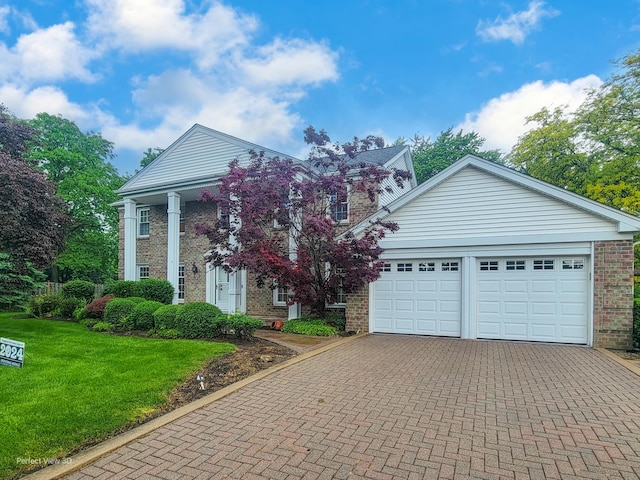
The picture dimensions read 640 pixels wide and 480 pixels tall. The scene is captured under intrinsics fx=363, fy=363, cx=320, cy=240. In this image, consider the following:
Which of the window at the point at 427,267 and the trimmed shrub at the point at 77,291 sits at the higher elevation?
the window at the point at 427,267

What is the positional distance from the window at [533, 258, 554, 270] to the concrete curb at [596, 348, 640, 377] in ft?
6.96

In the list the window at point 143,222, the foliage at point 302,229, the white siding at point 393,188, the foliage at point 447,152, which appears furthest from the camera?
the foliage at point 447,152

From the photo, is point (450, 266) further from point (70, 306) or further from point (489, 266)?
point (70, 306)

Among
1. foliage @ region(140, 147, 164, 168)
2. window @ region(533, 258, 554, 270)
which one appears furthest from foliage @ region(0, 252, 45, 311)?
foliage @ region(140, 147, 164, 168)

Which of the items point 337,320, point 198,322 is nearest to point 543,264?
point 337,320

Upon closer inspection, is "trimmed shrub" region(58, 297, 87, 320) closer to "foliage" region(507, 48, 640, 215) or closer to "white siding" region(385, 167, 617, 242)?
"white siding" region(385, 167, 617, 242)

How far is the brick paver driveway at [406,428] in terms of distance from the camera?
309 centimetres

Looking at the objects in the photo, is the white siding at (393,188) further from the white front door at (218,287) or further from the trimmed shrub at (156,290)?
the trimmed shrub at (156,290)

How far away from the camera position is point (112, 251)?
28.1 metres

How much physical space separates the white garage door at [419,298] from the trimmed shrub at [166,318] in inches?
220

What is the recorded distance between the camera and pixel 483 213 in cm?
995

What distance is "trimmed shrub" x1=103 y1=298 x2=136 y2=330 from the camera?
10312 millimetres

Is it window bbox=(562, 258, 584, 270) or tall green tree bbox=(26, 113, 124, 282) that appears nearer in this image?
window bbox=(562, 258, 584, 270)

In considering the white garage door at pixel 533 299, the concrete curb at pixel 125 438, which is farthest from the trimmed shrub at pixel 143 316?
the white garage door at pixel 533 299
